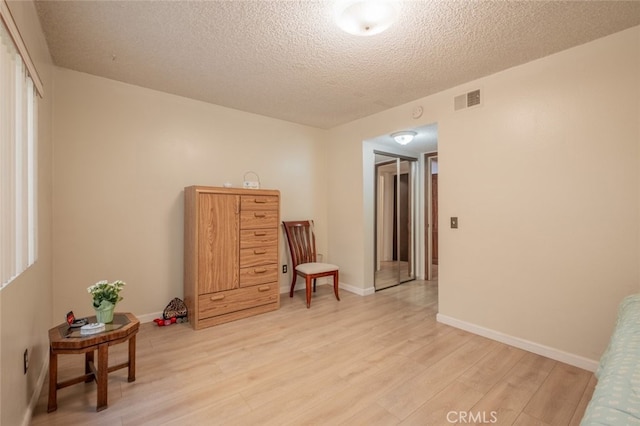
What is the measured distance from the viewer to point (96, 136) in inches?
110

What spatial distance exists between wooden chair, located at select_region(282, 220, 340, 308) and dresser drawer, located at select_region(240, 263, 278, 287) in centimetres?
40

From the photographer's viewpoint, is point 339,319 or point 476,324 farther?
point 339,319

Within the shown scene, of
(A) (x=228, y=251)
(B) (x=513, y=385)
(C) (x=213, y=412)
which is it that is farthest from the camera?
(A) (x=228, y=251)

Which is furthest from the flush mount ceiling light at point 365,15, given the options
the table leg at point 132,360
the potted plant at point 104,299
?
the table leg at point 132,360

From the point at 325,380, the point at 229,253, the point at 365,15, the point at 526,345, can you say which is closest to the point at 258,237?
the point at 229,253

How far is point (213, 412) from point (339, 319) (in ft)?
5.57

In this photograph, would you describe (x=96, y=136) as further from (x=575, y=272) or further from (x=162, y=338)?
(x=575, y=272)

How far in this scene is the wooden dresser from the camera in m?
2.90

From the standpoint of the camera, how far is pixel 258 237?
3283mm

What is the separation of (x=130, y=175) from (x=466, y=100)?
3.50 m

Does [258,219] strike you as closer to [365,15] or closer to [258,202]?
[258,202]

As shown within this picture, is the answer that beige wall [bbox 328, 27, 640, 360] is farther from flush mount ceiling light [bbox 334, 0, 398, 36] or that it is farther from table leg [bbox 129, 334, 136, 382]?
table leg [bbox 129, 334, 136, 382]

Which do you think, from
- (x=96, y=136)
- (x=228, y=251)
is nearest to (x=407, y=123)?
(x=228, y=251)

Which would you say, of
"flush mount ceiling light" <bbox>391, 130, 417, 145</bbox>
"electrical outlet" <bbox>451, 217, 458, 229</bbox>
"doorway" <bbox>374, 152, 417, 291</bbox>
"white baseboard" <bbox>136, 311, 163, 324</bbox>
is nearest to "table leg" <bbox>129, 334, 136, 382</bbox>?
"white baseboard" <bbox>136, 311, 163, 324</bbox>
